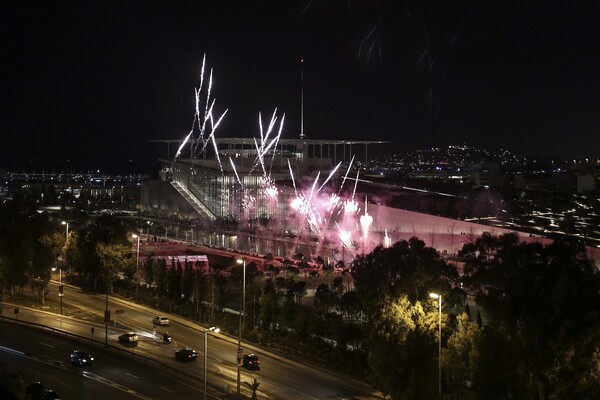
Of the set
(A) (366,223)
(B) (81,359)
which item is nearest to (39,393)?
(B) (81,359)

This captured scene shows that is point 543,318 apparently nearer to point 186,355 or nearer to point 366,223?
point 186,355

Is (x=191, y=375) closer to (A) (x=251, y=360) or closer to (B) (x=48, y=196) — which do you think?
(A) (x=251, y=360)

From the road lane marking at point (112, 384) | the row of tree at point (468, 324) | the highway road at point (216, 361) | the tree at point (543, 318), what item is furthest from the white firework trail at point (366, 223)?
the tree at point (543, 318)

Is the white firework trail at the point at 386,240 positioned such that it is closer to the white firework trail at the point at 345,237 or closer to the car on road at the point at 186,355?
the white firework trail at the point at 345,237

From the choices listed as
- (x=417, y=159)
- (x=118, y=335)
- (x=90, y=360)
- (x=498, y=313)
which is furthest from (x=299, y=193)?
(x=417, y=159)

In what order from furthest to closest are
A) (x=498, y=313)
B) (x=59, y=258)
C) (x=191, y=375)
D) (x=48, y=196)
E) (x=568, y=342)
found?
(x=48, y=196) < (x=59, y=258) < (x=191, y=375) < (x=498, y=313) < (x=568, y=342)

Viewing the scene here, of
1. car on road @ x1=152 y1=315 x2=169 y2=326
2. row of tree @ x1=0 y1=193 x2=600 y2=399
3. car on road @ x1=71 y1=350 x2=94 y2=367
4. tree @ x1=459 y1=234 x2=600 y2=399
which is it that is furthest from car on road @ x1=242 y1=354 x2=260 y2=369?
tree @ x1=459 y1=234 x2=600 y2=399
